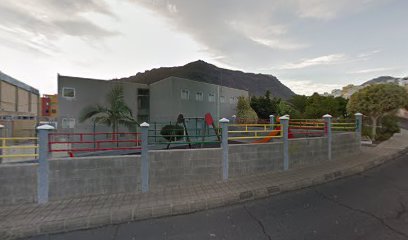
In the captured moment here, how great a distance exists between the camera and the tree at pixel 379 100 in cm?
1243

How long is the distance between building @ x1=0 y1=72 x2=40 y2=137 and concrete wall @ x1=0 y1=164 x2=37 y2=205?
82.2 feet

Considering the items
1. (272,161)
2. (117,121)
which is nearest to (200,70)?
(117,121)

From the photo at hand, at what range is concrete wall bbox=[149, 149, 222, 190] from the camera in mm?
4906

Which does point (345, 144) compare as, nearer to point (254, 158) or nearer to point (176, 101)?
point (254, 158)

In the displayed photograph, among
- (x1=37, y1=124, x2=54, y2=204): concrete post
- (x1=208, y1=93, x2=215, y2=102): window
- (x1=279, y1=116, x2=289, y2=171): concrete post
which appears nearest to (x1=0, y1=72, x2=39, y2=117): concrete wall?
(x1=208, y1=93, x2=215, y2=102): window

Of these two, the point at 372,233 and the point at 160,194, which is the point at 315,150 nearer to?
the point at 372,233

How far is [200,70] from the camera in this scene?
4171 inches

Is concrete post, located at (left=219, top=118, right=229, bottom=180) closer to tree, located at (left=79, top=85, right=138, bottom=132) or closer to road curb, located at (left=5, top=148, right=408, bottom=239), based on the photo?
road curb, located at (left=5, top=148, right=408, bottom=239)

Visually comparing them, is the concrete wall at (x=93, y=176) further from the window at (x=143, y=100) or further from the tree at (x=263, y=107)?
the tree at (x=263, y=107)

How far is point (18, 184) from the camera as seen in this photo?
4.13m

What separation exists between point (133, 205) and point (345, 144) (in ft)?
29.4

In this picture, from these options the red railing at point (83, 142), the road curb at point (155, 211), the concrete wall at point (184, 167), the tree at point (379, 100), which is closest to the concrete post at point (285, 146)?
the road curb at point (155, 211)

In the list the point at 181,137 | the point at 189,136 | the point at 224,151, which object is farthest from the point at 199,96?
the point at 224,151

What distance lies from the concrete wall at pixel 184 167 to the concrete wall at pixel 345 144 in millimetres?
5655
